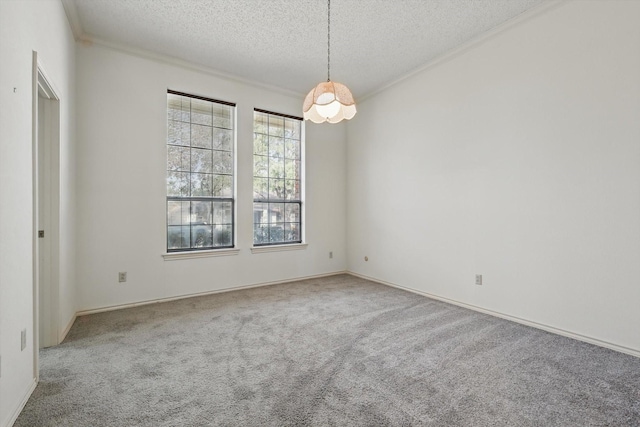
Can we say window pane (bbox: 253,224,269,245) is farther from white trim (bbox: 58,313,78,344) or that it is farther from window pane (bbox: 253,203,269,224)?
white trim (bbox: 58,313,78,344)

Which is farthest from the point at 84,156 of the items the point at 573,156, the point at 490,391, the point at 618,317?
the point at 618,317

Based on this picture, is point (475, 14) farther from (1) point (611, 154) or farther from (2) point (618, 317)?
(2) point (618, 317)

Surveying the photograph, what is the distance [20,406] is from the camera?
5.77 feet

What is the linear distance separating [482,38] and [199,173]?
390cm

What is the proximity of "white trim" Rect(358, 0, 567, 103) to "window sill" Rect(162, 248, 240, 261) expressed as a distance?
347 centimetres

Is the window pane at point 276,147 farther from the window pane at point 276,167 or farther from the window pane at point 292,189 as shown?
the window pane at point 292,189

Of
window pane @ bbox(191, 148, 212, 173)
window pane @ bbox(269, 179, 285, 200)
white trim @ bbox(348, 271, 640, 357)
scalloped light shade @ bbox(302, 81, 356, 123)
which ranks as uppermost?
scalloped light shade @ bbox(302, 81, 356, 123)

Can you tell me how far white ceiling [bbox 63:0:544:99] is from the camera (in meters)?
2.96

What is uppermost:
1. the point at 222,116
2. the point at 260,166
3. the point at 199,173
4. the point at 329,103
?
the point at 222,116

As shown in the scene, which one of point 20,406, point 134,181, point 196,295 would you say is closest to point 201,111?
point 134,181

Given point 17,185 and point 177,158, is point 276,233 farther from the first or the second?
point 17,185

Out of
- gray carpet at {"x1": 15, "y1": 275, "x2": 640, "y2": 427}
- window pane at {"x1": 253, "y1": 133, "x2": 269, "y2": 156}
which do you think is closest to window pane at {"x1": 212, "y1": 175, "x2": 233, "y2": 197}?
window pane at {"x1": 253, "y1": 133, "x2": 269, "y2": 156}

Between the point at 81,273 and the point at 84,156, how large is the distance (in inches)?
52.0

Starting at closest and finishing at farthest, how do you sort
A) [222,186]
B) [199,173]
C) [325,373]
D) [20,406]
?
[20,406], [325,373], [199,173], [222,186]
